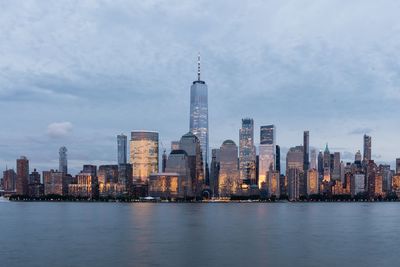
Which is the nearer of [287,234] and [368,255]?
[368,255]

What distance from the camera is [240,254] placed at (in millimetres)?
75062

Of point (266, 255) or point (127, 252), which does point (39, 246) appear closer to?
point (127, 252)

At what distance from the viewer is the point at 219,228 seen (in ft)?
393

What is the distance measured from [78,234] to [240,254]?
42.8 metres

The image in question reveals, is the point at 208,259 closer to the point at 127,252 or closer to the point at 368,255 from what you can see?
the point at 127,252

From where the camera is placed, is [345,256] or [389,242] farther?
[389,242]

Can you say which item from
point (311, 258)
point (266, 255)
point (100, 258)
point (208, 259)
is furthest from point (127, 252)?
point (311, 258)

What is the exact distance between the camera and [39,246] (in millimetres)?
84312

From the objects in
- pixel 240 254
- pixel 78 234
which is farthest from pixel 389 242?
pixel 78 234

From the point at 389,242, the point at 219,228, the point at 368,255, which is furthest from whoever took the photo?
the point at 219,228

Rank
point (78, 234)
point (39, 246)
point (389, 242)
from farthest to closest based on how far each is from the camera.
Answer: point (78, 234) < point (389, 242) < point (39, 246)

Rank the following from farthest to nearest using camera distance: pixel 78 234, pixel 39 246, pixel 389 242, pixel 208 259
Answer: pixel 78 234
pixel 389 242
pixel 39 246
pixel 208 259

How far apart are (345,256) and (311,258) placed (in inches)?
228

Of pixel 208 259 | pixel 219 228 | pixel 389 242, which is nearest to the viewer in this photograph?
pixel 208 259
